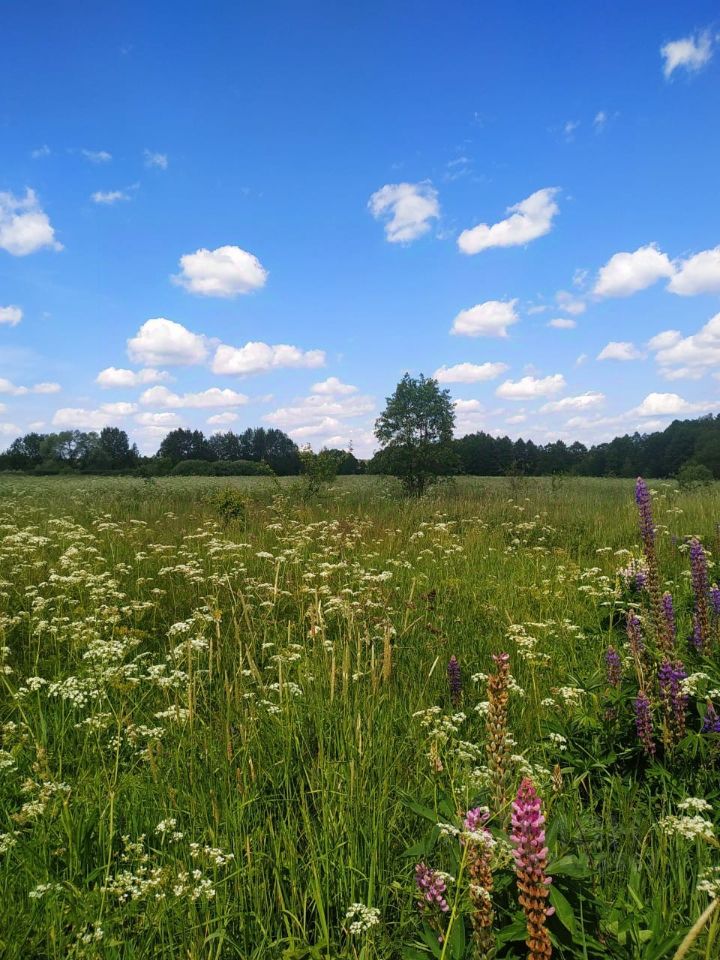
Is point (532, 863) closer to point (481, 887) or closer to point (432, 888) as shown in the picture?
point (481, 887)

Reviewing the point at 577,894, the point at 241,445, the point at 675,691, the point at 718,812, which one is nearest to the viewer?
the point at 577,894

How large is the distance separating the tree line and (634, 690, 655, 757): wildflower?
13.6 meters

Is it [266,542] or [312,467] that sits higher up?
[312,467]

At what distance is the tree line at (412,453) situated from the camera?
88.7 ft

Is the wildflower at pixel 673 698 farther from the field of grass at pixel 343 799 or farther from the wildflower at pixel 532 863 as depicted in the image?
the wildflower at pixel 532 863

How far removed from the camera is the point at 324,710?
3137 millimetres

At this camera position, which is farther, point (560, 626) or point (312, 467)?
point (312, 467)

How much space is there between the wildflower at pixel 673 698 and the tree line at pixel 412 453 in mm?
13677

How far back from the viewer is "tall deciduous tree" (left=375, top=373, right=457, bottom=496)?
2686 cm

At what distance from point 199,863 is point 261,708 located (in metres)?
1.08

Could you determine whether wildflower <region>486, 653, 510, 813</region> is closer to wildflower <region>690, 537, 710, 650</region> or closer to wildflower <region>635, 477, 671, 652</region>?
wildflower <region>635, 477, 671, 652</region>

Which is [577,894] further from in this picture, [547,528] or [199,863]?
[547,528]

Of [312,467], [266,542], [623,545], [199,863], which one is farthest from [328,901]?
[312,467]

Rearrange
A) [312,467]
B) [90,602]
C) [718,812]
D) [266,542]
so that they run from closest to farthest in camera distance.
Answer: [718,812], [90,602], [266,542], [312,467]
